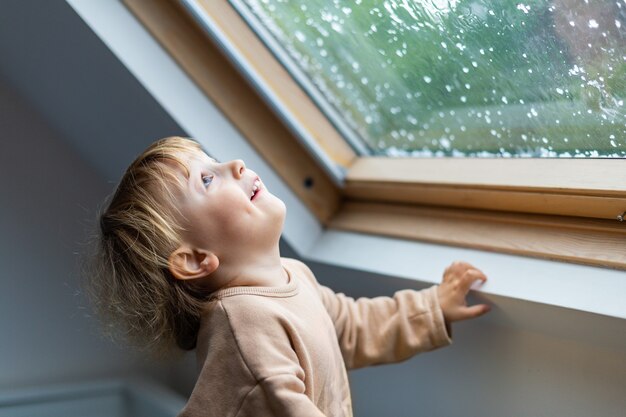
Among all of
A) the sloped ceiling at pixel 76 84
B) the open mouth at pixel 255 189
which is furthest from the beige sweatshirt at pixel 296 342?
the sloped ceiling at pixel 76 84

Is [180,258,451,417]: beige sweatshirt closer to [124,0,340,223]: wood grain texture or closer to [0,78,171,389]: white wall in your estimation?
[124,0,340,223]: wood grain texture

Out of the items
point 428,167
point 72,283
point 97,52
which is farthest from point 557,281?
point 72,283

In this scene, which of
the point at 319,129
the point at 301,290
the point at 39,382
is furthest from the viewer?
the point at 39,382

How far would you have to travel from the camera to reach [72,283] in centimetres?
198

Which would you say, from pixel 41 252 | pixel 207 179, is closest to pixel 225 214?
pixel 207 179

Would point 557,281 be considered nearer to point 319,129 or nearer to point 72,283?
point 319,129

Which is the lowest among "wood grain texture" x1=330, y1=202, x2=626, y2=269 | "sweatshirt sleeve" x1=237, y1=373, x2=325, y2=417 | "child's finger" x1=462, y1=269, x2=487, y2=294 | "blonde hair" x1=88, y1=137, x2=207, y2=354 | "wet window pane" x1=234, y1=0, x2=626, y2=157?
"sweatshirt sleeve" x1=237, y1=373, x2=325, y2=417

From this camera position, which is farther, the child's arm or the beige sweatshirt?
the child's arm

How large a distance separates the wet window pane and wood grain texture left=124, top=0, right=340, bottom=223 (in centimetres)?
13

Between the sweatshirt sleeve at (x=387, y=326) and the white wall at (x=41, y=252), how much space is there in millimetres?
733

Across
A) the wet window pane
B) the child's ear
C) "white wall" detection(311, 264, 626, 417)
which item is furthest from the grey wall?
the child's ear

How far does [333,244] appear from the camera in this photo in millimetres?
1724

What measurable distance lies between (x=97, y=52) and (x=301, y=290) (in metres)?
0.59

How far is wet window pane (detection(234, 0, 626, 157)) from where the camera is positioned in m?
1.23
